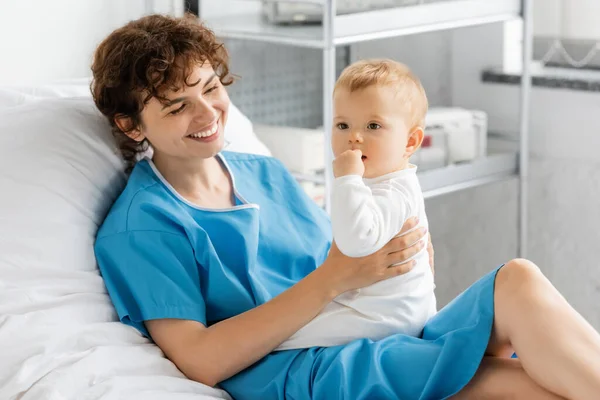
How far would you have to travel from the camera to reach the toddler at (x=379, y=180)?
4.53ft

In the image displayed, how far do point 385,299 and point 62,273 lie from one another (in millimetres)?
494

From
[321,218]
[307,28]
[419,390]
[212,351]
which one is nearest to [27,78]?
[307,28]

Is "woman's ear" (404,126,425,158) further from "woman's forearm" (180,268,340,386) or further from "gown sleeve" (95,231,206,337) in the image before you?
"gown sleeve" (95,231,206,337)

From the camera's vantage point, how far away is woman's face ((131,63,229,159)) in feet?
5.01

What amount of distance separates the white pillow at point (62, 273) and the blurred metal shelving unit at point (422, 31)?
1.96 ft

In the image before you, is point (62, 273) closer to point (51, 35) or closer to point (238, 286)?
point (238, 286)

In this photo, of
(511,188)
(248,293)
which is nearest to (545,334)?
(248,293)

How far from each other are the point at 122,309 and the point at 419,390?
0.47 metres

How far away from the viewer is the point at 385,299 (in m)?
1.45

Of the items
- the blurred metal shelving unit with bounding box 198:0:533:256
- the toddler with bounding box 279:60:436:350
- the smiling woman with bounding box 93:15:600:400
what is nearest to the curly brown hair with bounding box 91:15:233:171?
the smiling woman with bounding box 93:15:600:400

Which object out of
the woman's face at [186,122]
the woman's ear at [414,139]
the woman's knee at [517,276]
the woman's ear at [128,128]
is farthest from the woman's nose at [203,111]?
the woman's knee at [517,276]

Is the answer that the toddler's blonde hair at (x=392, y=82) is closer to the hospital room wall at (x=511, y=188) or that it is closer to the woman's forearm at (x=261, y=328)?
the woman's forearm at (x=261, y=328)

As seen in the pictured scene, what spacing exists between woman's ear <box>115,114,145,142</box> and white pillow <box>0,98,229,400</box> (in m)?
0.06

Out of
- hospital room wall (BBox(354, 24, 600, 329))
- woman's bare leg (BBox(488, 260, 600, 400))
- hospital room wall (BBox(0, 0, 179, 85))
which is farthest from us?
hospital room wall (BBox(354, 24, 600, 329))
